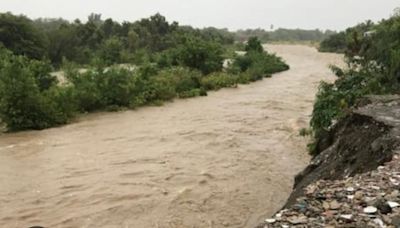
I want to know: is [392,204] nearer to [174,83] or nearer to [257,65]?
[174,83]

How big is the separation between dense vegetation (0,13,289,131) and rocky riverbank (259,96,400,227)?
10135 mm

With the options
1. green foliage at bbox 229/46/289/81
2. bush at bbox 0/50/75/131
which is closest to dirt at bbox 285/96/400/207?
bush at bbox 0/50/75/131

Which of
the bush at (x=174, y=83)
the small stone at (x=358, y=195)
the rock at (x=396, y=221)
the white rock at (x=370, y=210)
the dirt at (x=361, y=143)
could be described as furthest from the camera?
the bush at (x=174, y=83)

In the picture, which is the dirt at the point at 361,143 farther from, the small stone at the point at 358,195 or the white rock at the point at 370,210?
the white rock at the point at 370,210

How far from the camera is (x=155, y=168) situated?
11.1 metres

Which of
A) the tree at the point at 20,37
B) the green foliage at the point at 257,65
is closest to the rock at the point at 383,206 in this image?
the green foliage at the point at 257,65

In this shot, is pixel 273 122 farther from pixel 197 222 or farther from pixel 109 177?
pixel 197 222

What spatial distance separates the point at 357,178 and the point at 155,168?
6.21 m

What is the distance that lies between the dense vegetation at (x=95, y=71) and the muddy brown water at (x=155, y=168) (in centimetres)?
89

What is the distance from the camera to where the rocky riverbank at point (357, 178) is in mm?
4391

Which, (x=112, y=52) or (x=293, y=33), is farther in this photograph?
(x=293, y=33)

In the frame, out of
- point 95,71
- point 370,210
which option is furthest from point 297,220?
point 95,71

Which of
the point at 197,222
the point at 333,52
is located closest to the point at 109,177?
the point at 197,222

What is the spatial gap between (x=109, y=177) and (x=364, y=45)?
8745 millimetres
